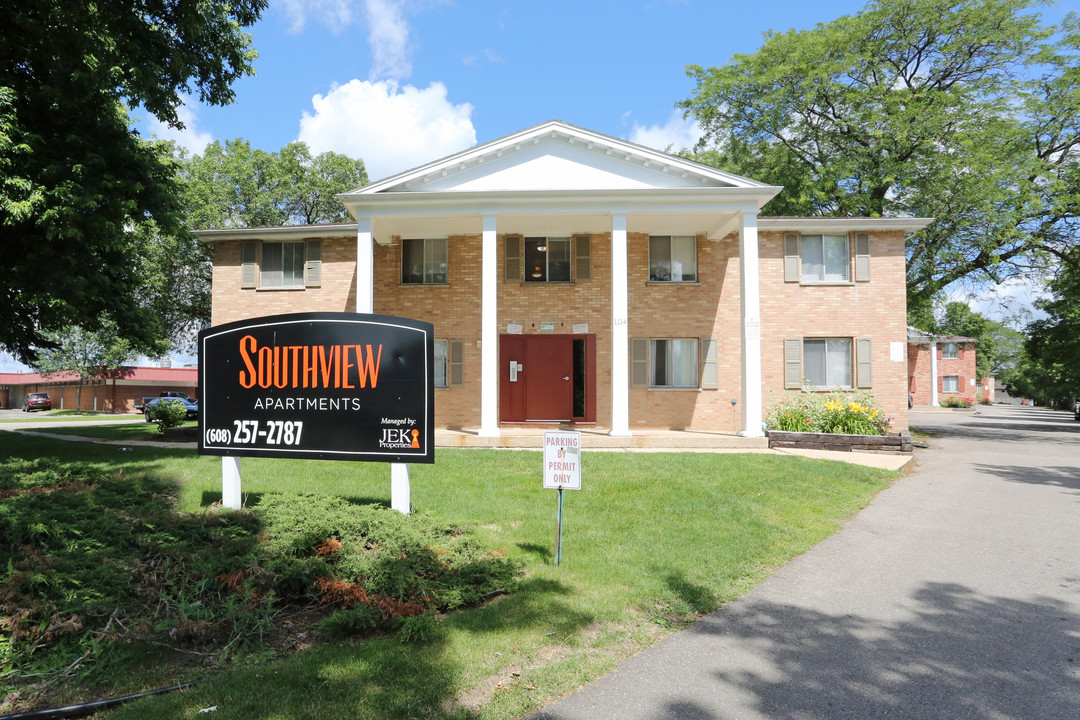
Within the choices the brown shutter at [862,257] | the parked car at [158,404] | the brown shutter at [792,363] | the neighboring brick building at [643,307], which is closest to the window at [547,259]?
the neighboring brick building at [643,307]

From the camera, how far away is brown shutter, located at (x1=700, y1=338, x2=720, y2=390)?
57.1 feet

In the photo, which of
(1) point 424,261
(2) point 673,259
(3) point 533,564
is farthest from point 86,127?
(2) point 673,259

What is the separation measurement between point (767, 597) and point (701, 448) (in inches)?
337

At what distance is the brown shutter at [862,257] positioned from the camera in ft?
58.0

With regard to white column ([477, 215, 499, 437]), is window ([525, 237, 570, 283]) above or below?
above

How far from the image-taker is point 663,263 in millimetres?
17891

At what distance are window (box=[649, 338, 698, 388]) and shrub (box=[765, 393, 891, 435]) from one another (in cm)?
260

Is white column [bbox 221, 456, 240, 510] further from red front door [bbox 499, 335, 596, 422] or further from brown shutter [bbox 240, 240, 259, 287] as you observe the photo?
brown shutter [bbox 240, 240, 259, 287]

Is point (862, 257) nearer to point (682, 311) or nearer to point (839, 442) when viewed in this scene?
point (682, 311)

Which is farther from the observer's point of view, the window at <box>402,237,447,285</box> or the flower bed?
the window at <box>402,237,447,285</box>

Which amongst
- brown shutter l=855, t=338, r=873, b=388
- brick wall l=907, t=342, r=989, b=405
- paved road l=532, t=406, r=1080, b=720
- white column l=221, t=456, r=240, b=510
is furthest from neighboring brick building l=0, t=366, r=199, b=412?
brick wall l=907, t=342, r=989, b=405

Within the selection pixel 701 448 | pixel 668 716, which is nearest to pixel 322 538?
pixel 668 716

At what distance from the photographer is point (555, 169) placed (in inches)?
619

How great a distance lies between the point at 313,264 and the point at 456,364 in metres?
5.23
